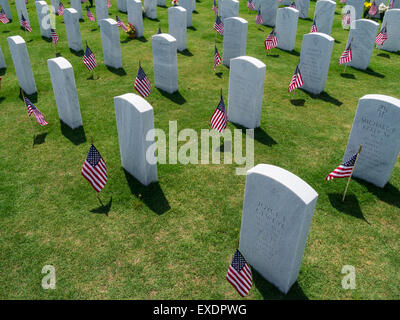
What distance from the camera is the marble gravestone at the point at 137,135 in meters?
6.90

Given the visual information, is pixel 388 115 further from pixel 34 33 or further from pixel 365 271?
pixel 34 33

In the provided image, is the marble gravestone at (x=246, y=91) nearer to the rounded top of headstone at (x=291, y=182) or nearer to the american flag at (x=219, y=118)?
the american flag at (x=219, y=118)

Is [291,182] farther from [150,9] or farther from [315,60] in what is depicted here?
[150,9]

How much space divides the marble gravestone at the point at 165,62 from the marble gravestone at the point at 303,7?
12478 mm

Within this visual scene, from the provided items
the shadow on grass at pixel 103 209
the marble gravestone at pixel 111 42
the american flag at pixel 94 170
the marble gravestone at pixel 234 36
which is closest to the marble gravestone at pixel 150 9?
the marble gravestone at pixel 111 42

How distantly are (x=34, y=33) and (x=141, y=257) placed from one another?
647 inches

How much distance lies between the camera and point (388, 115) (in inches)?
273

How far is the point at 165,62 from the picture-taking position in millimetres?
11219

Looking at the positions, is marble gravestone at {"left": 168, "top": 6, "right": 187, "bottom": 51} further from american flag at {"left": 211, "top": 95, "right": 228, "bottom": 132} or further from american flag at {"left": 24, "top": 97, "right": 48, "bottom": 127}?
american flag at {"left": 24, "top": 97, "right": 48, "bottom": 127}

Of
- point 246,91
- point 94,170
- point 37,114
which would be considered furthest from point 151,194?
point 37,114

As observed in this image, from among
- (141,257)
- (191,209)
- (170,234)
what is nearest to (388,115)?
(191,209)

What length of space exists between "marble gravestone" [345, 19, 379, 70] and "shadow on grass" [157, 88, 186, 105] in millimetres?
7358

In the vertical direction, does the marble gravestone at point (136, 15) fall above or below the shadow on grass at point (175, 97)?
above

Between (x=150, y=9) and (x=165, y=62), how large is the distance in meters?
9.89
